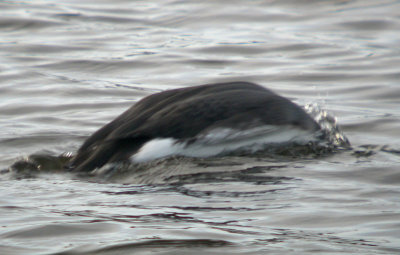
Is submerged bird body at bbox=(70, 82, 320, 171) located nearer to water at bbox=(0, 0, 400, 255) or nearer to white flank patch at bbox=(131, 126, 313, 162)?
white flank patch at bbox=(131, 126, 313, 162)

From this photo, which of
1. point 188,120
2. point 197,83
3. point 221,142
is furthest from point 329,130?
point 197,83

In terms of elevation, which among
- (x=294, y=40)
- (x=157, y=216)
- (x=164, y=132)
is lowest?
(x=157, y=216)

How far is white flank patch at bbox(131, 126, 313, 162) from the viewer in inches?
159

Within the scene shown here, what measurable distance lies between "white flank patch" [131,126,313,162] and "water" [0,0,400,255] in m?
0.06

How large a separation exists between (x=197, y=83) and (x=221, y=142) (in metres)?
3.20

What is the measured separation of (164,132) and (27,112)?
2.63 m

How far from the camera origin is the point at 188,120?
13.4 ft

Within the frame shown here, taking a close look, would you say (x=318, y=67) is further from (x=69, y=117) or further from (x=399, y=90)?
(x=69, y=117)

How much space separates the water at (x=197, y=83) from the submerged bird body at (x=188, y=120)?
5.8 inches

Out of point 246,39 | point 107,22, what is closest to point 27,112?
point 246,39

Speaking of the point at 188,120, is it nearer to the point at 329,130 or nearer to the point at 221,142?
the point at 221,142

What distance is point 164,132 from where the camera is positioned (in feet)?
13.2

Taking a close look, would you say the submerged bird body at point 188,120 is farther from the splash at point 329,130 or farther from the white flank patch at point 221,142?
the splash at point 329,130

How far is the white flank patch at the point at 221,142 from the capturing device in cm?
405
